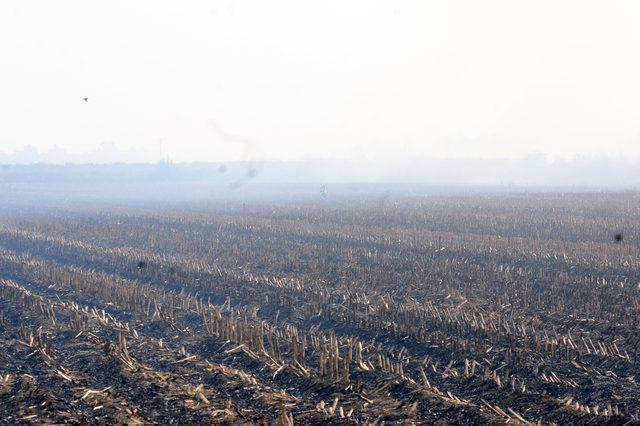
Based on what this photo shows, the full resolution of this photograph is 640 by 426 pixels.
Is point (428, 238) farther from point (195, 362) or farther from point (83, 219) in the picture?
point (83, 219)

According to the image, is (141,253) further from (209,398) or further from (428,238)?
(209,398)

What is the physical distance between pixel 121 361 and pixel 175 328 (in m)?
2.86

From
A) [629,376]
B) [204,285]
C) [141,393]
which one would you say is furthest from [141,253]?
[629,376]

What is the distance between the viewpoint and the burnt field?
9.62m

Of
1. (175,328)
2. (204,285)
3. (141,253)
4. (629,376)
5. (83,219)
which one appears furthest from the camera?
(83,219)

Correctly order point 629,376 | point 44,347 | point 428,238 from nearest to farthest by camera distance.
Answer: point 629,376, point 44,347, point 428,238

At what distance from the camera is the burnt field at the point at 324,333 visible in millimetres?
9617

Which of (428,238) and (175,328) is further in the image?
(428,238)

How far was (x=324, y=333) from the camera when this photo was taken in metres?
14.1

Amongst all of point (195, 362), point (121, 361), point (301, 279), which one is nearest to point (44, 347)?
point (121, 361)

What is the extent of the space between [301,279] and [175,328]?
222 inches

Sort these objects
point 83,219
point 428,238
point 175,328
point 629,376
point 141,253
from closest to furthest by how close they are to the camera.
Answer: point 629,376, point 175,328, point 141,253, point 428,238, point 83,219

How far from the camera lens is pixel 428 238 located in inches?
1150

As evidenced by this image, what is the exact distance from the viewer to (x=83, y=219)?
42.5 m
